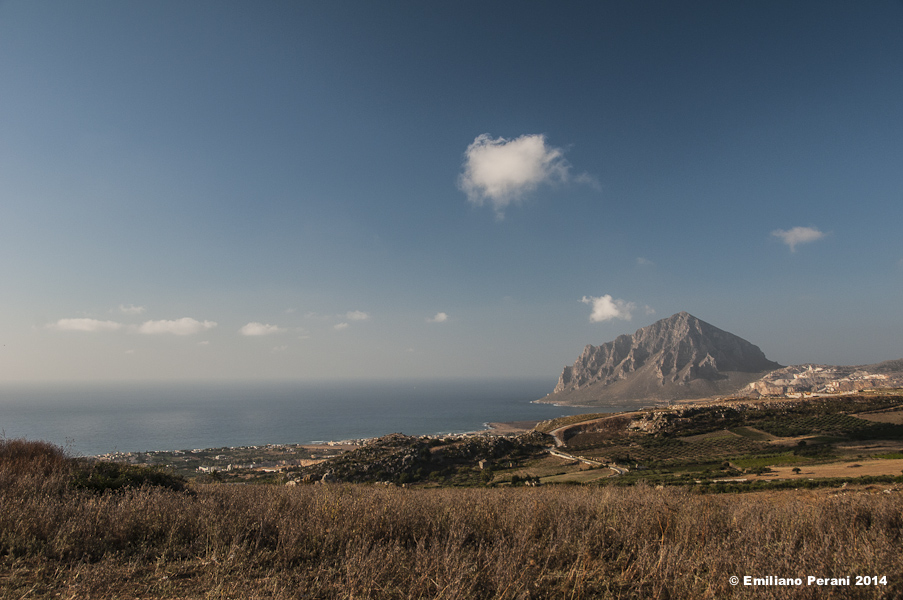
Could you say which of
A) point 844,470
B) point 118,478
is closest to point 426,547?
point 118,478

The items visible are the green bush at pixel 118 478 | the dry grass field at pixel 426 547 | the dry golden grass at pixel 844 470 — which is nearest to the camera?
the dry grass field at pixel 426 547

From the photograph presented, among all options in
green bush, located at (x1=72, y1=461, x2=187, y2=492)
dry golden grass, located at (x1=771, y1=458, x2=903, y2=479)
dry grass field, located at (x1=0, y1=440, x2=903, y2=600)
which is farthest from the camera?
dry golden grass, located at (x1=771, y1=458, x2=903, y2=479)

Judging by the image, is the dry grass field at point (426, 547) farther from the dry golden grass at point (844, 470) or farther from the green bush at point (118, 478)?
the dry golden grass at point (844, 470)

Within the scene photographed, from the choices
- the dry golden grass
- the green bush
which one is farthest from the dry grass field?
the dry golden grass

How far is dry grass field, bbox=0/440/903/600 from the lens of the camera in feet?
12.0

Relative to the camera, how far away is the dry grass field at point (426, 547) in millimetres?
3660

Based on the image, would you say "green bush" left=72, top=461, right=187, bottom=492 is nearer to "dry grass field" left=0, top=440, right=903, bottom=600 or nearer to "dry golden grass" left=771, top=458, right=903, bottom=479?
"dry grass field" left=0, top=440, right=903, bottom=600

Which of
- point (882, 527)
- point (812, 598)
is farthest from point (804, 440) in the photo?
point (812, 598)

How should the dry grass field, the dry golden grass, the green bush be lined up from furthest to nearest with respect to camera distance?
the dry golden grass
the green bush
the dry grass field

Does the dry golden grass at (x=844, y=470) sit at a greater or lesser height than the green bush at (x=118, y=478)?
lesser

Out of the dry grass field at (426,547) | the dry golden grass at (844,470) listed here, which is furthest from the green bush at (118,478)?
the dry golden grass at (844,470)

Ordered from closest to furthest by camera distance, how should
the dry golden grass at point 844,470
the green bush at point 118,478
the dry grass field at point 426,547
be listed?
the dry grass field at point 426,547 → the green bush at point 118,478 → the dry golden grass at point 844,470

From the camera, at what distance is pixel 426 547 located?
16.4ft

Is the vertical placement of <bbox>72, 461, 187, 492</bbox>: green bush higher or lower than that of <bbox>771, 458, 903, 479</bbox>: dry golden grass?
higher
